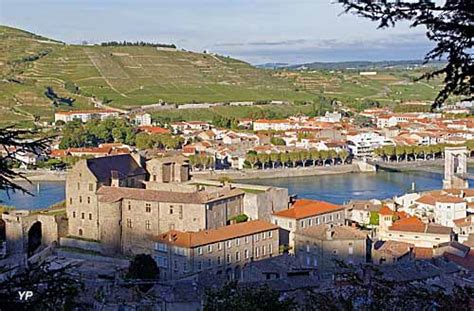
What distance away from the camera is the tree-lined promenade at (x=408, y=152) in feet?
82.4

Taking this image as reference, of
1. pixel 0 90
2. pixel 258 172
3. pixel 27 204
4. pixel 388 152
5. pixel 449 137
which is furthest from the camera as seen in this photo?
pixel 0 90

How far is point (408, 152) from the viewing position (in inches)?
989

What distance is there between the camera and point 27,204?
53.4 ft

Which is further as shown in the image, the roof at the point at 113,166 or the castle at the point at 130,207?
the roof at the point at 113,166

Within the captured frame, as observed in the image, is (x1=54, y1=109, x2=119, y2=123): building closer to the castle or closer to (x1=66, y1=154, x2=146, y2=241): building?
(x1=66, y1=154, x2=146, y2=241): building

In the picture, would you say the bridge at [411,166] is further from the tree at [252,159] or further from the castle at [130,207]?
the castle at [130,207]

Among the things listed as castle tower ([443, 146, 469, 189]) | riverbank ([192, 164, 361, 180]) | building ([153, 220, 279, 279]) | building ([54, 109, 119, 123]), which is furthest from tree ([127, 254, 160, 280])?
building ([54, 109, 119, 123])

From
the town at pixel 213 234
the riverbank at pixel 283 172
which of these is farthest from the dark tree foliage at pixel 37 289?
the riverbank at pixel 283 172

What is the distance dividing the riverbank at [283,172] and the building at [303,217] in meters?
9.90

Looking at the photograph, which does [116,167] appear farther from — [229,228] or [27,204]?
[27,204]

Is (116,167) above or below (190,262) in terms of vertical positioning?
above

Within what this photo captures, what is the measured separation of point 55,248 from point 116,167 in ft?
4.57

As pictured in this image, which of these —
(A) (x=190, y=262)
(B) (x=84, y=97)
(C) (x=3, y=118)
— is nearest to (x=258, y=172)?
(C) (x=3, y=118)

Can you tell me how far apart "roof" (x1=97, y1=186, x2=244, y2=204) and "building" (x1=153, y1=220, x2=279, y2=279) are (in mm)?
489
